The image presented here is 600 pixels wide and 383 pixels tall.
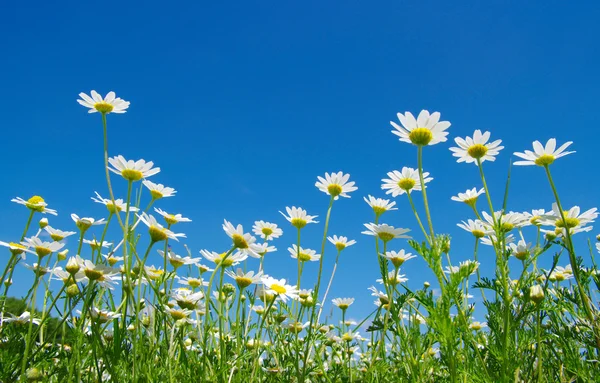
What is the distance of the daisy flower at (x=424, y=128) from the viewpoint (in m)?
2.37

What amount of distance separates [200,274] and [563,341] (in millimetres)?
2490

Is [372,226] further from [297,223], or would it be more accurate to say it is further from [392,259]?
[297,223]

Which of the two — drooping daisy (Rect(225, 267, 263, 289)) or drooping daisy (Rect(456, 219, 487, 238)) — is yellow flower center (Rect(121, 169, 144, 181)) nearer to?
drooping daisy (Rect(225, 267, 263, 289))

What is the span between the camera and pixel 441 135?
7.78 feet

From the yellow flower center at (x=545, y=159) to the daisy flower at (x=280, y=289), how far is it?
156cm

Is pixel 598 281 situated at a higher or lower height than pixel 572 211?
lower

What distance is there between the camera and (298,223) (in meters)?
3.35

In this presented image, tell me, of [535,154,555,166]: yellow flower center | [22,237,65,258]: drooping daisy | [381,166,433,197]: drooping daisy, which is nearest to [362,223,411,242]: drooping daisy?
[381,166,433,197]: drooping daisy

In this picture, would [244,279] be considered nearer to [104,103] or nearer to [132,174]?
[132,174]

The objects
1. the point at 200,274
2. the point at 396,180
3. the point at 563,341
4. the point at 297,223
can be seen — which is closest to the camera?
the point at 563,341

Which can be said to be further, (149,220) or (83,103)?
(83,103)

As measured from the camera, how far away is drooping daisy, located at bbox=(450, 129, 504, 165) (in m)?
2.59

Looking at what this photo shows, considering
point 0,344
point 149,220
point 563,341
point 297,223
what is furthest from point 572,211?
point 0,344

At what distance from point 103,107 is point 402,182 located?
188 centimetres
